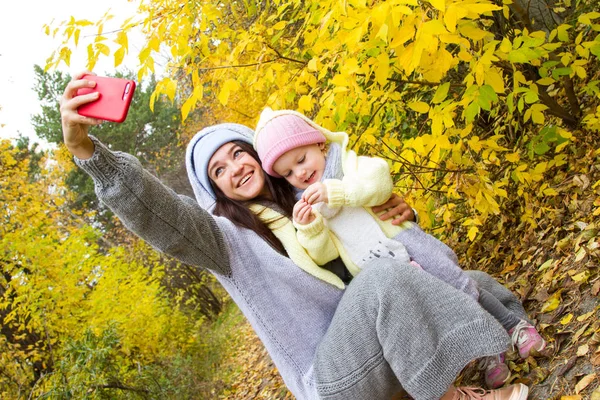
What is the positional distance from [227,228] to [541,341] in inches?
50.7

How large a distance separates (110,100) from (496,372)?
171 centimetres

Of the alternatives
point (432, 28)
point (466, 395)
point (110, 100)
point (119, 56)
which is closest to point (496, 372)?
point (466, 395)

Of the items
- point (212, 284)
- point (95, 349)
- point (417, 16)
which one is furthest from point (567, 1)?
point (212, 284)

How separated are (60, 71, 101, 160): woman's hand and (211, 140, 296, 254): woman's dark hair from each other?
2.30 feet

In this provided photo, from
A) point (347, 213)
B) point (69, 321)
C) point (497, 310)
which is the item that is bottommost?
point (497, 310)

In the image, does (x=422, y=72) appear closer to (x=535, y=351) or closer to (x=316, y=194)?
(x=316, y=194)

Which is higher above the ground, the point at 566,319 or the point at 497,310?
the point at 497,310

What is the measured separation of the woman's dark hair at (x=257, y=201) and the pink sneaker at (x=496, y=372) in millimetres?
920

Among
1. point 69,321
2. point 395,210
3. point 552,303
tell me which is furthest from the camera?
point 69,321

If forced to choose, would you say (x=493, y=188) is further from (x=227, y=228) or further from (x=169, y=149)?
(x=169, y=149)

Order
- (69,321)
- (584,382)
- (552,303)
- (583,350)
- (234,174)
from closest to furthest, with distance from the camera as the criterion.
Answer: (584,382), (583,350), (234,174), (552,303), (69,321)

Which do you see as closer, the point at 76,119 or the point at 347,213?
the point at 76,119

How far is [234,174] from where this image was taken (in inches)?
87.1

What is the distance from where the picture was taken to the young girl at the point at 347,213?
1.99 metres
